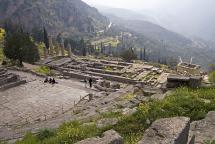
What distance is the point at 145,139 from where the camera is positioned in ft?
28.9

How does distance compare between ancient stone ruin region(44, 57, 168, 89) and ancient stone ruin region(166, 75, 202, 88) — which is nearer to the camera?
ancient stone ruin region(166, 75, 202, 88)

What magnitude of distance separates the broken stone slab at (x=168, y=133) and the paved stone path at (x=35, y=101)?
1553cm

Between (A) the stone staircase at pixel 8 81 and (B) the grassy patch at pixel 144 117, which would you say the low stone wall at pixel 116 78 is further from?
(B) the grassy patch at pixel 144 117

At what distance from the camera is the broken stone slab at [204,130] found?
10.6 metres

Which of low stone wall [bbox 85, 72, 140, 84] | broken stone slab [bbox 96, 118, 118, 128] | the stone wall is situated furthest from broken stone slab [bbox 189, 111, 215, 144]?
the stone wall

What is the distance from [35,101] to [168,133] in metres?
24.0

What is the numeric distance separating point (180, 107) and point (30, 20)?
17529 centimetres

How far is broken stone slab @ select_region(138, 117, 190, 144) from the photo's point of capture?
8.34 meters

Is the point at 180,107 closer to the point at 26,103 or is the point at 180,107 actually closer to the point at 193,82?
the point at 193,82

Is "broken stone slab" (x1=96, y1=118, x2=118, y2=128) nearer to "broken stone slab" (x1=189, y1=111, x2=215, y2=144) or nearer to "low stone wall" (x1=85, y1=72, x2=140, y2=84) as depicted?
"broken stone slab" (x1=189, y1=111, x2=215, y2=144)

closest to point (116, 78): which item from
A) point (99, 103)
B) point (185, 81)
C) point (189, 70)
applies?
point (189, 70)

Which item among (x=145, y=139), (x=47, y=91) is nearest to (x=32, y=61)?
(x=47, y=91)

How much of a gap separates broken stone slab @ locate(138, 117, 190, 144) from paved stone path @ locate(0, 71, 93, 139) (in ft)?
51.0

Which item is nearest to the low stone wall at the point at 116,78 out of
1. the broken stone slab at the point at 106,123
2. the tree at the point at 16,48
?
the tree at the point at 16,48
